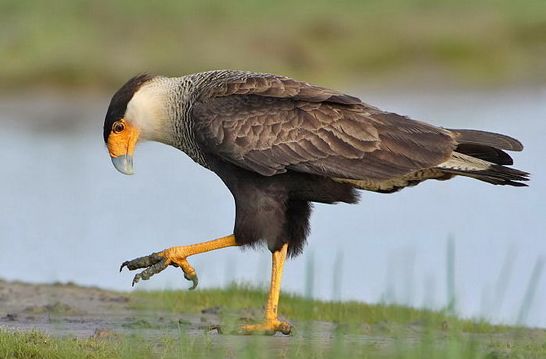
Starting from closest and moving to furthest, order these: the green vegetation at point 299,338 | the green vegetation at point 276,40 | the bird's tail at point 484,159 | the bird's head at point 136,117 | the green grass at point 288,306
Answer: the green vegetation at point 299,338
the bird's tail at point 484,159
the bird's head at point 136,117
the green grass at point 288,306
the green vegetation at point 276,40

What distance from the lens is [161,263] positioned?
408 inches

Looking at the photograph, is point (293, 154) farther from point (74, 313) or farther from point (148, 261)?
point (74, 313)

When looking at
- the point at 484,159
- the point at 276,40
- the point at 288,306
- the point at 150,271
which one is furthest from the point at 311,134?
the point at 276,40

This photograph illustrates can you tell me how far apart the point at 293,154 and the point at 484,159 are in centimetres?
125

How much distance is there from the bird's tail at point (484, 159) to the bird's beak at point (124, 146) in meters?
2.18

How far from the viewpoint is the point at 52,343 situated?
908 cm

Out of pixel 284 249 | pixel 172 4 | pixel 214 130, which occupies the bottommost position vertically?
pixel 284 249

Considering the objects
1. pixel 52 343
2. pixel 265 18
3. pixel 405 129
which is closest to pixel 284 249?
pixel 405 129

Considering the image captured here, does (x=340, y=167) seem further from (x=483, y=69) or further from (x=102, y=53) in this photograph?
(x=483, y=69)

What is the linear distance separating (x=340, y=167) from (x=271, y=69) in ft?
57.6

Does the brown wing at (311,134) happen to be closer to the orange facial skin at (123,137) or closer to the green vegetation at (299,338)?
the orange facial skin at (123,137)

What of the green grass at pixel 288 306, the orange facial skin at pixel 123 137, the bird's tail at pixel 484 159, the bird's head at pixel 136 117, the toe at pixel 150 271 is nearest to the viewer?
the bird's tail at pixel 484 159

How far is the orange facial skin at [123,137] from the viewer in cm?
1077

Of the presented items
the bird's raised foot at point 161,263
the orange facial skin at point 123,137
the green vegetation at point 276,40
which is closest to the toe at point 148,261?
the bird's raised foot at point 161,263
